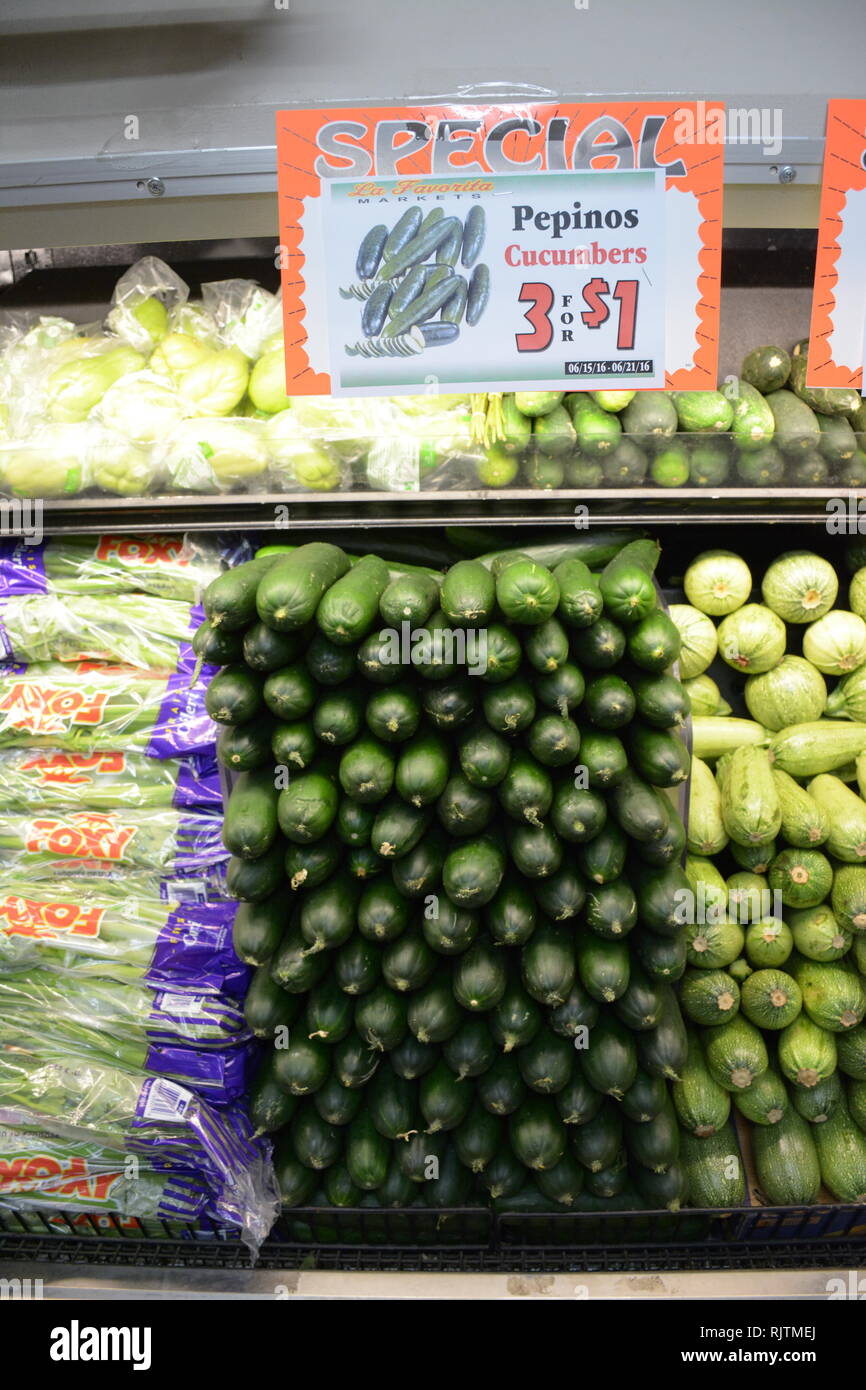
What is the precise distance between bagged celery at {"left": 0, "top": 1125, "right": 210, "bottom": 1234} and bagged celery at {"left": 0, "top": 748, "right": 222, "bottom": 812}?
0.64 metres

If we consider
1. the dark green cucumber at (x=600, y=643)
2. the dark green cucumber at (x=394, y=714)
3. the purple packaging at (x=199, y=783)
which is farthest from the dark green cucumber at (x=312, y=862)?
the dark green cucumber at (x=600, y=643)

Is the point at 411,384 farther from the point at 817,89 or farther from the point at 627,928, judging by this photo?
the point at 627,928

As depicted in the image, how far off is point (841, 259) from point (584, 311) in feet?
1.47

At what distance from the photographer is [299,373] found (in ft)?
4.74

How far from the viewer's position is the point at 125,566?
1.74m

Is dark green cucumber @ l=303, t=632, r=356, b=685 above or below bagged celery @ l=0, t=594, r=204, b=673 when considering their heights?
below

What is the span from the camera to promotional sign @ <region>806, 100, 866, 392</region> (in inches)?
52.3

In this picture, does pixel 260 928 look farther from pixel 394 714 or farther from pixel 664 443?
pixel 664 443

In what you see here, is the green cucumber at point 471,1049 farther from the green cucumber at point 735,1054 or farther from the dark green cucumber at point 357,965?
the green cucumber at point 735,1054

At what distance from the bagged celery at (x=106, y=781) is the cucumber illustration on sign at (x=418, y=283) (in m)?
0.86

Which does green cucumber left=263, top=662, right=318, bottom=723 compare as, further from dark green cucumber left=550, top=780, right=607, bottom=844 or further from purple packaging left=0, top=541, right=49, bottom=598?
purple packaging left=0, top=541, right=49, bottom=598

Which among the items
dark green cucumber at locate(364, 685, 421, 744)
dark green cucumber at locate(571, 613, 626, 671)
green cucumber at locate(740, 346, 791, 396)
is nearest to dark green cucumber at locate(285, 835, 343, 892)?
dark green cucumber at locate(364, 685, 421, 744)

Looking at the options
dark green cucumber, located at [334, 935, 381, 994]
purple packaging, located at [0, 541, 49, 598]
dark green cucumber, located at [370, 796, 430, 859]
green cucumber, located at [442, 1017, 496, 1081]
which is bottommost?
green cucumber, located at [442, 1017, 496, 1081]

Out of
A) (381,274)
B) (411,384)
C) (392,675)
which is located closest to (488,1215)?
(392,675)
